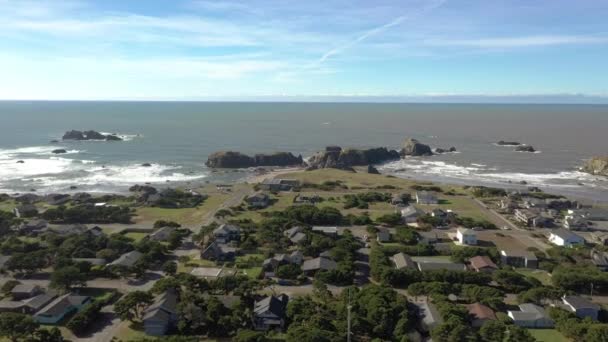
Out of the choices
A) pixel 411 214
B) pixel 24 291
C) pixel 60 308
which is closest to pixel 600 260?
pixel 411 214

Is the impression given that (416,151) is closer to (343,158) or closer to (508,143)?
(343,158)

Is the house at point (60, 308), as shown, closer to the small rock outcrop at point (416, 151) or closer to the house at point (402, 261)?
the house at point (402, 261)

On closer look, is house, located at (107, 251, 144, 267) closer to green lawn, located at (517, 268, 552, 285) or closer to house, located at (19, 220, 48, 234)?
house, located at (19, 220, 48, 234)

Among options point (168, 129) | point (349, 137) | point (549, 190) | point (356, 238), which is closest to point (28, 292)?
point (356, 238)

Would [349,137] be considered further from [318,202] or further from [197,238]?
[197,238]

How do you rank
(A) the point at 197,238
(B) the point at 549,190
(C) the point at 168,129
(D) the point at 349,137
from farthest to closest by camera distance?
(C) the point at 168,129 < (D) the point at 349,137 < (B) the point at 549,190 < (A) the point at 197,238

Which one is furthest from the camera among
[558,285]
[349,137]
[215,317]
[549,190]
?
[349,137]
